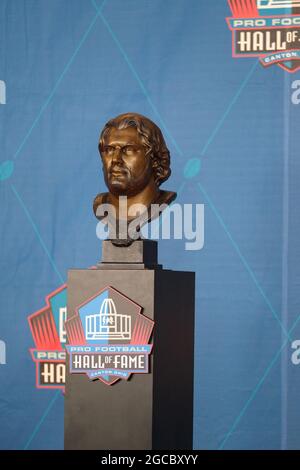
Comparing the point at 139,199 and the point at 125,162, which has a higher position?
the point at 125,162

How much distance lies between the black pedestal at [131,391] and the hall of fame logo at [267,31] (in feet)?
3.87

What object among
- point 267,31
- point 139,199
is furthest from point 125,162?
point 267,31

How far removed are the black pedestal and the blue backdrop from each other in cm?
71

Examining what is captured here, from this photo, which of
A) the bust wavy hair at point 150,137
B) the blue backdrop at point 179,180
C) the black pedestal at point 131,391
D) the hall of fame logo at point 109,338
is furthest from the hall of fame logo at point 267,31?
the hall of fame logo at point 109,338

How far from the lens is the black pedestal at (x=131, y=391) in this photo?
2.46 metres

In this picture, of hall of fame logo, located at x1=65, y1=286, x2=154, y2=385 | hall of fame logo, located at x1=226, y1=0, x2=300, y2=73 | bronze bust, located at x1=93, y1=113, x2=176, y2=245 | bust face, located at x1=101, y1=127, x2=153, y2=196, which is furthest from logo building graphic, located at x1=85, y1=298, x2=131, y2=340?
hall of fame logo, located at x1=226, y1=0, x2=300, y2=73

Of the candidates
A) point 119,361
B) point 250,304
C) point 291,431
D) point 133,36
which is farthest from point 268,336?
point 133,36

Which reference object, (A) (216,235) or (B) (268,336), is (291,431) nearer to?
(B) (268,336)

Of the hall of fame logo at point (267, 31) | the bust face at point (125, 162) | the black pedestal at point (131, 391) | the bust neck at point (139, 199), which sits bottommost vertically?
the black pedestal at point (131, 391)

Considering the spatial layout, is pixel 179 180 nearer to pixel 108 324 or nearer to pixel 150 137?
pixel 150 137

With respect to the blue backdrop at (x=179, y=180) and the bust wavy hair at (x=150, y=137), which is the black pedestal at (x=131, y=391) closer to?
the bust wavy hair at (x=150, y=137)

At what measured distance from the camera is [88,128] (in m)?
3.47

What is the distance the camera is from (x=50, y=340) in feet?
11.3

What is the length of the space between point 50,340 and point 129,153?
115cm
